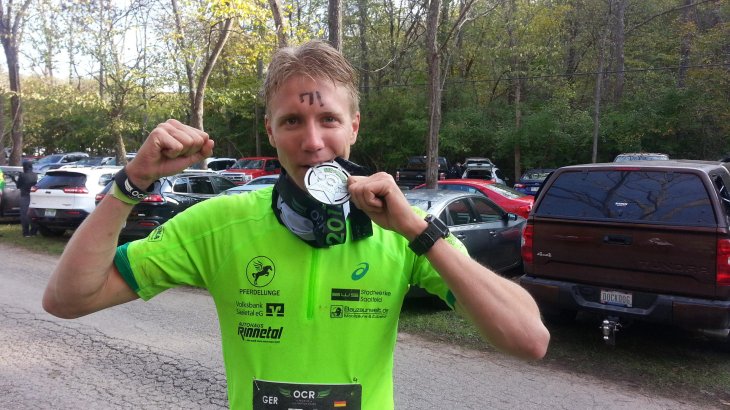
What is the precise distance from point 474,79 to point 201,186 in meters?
23.1

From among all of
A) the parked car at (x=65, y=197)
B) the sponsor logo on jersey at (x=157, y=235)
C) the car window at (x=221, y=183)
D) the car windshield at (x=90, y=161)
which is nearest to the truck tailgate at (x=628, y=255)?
the sponsor logo on jersey at (x=157, y=235)

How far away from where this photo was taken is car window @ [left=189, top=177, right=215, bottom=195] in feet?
40.8

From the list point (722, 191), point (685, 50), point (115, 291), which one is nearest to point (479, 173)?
point (685, 50)

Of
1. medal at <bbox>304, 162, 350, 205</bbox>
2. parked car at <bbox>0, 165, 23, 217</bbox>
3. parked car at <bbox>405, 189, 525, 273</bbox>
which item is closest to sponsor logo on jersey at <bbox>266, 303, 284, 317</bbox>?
medal at <bbox>304, 162, 350, 205</bbox>

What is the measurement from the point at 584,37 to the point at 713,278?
95.8 ft

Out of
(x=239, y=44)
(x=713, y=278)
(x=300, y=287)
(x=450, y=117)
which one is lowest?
(x=713, y=278)

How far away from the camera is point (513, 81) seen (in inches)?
1199

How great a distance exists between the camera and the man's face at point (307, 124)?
1465 mm

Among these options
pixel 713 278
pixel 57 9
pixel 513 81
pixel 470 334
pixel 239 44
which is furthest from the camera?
pixel 513 81

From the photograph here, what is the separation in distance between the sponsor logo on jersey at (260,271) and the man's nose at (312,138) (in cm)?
31

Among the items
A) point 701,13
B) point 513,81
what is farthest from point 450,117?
point 701,13

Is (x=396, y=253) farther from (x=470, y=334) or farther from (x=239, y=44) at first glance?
(x=239, y=44)

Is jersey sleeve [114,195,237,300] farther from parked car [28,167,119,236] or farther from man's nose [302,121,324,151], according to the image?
parked car [28,167,119,236]

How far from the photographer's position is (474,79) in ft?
106
